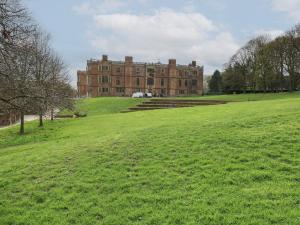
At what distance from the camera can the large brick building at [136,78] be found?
110875mm

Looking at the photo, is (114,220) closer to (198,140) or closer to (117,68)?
(198,140)

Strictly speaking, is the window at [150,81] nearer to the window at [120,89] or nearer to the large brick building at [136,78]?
the large brick building at [136,78]

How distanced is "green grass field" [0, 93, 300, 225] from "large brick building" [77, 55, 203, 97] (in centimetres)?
9597

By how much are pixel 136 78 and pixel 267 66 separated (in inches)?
2197

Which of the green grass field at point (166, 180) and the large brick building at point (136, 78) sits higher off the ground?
the large brick building at point (136, 78)

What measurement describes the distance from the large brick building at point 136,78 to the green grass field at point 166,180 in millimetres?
95968

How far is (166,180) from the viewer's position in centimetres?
832

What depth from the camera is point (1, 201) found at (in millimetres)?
8391

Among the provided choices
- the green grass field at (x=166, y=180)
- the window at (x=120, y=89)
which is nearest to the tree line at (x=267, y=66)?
the window at (x=120, y=89)

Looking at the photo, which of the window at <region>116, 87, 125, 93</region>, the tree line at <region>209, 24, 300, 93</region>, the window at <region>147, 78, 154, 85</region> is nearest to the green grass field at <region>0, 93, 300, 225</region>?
the tree line at <region>209, 24, 300, 93</region>

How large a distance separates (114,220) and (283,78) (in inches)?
2489

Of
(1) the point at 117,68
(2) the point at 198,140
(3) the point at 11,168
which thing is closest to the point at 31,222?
(3) the point at 11,168

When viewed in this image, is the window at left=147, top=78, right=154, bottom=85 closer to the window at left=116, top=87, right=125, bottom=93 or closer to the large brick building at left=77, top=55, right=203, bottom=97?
the large brick building at left=77, top=55, right=203, bottom=97

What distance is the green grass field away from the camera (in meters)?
6.74
